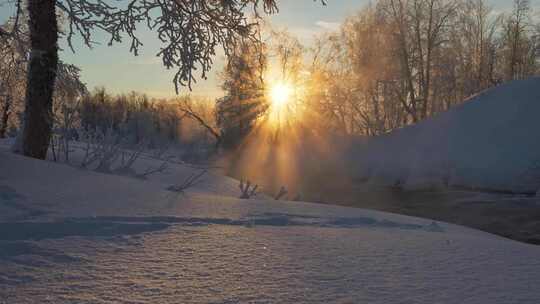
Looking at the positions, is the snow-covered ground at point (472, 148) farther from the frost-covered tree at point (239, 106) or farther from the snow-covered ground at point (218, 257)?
the snow-covered ground at point (218, 257)

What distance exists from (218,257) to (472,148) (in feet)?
55.3

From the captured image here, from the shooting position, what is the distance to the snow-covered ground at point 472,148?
1556 centimetres

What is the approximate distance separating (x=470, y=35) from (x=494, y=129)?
21.0 metres

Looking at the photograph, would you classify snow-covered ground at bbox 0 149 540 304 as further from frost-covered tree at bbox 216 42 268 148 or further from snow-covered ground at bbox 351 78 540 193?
frost-covered tree at bbox 216 42 268 148

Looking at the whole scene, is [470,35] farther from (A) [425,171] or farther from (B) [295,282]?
(B) [295,282]

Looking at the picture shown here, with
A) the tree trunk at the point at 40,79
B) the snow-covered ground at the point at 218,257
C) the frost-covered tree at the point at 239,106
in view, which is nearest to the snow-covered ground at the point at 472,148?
the frost-covered tree at the point at 239,106

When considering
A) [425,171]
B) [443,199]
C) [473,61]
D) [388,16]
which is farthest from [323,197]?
[473,61]

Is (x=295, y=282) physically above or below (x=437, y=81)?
below

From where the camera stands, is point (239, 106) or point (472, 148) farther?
point (239, 106)

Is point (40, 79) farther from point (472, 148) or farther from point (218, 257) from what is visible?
point (472, 148)

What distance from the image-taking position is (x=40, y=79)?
19.3 feet

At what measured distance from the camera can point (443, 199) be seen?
13.5m

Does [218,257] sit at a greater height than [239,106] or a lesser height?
lesser

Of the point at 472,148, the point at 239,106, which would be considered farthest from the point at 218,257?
the point at 239,106
